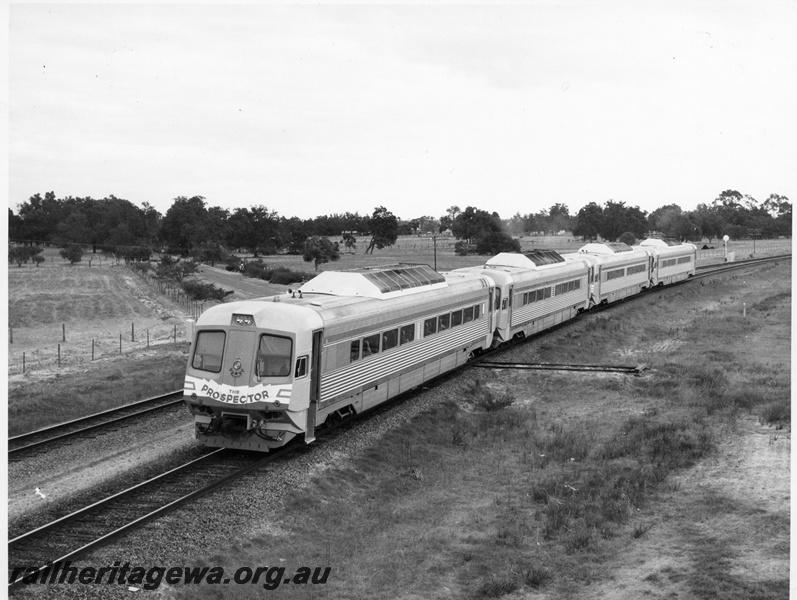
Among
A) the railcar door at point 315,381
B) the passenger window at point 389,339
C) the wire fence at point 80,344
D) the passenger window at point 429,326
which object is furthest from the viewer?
the wire fence at point 80,344

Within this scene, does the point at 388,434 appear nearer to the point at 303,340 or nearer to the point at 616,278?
the point at 303,340

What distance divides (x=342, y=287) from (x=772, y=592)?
40.4 ft

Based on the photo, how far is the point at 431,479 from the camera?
1666 cm

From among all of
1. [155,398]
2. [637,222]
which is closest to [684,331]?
[155,398]

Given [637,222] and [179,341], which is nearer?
[179,341]

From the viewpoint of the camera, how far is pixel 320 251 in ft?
224

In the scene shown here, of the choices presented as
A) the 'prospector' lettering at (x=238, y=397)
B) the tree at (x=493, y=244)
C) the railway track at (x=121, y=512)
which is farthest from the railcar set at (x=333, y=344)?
the tree at (x=493, y=244)

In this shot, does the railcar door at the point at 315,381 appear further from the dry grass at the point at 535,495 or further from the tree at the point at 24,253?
Answer: the tree at the point at 24,253

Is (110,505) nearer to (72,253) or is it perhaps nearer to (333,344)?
(333,344)

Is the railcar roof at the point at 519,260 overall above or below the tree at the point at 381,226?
below

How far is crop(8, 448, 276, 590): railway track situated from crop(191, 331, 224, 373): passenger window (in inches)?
76.9

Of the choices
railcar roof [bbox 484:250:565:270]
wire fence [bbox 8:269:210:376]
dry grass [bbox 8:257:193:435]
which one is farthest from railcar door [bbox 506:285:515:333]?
dry grass [bbox 8:257:193:435]

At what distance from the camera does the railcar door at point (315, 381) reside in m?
16.5

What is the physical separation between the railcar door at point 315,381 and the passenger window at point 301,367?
346 millimetres
